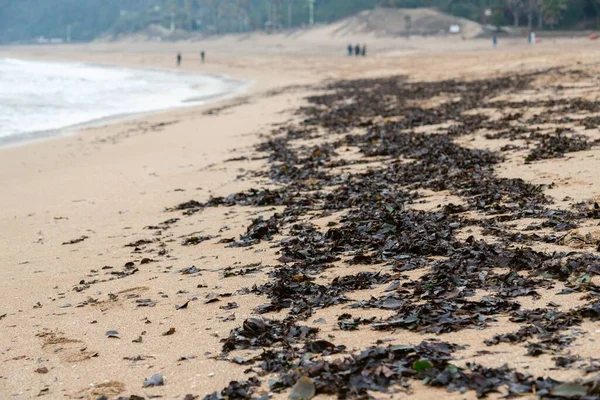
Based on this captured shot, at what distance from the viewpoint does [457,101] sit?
1783cm

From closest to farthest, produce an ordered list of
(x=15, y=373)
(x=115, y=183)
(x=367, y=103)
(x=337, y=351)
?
(x=337, y=351) → (x=15, y=373) → (x=115, y=183) → (x=367, y=103)

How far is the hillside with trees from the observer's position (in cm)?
6888

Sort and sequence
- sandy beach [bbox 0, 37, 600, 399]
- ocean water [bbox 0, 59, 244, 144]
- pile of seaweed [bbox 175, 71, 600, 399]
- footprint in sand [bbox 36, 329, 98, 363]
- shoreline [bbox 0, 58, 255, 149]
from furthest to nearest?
ocean water [bbox 0, 59, 244, 144]
shoreline [bbox 0, 58, 255, 149]
footprint in sand [bbox 36, 329, 98, 363]
sandy beach [bbox 0, 37, 600, 399]
pile of seaweed [bbox 175, 71, 600, 399]

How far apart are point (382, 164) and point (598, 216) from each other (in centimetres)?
443

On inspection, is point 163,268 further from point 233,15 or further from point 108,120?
point 233,15

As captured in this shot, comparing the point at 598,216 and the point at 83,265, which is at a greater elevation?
the point at 598,216

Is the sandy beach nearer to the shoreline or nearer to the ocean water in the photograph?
the shoreline

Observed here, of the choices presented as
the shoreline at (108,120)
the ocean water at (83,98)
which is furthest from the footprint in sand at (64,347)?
the ocean water at (83,98)

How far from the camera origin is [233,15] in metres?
129

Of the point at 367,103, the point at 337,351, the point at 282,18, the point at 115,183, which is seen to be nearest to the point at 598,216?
the point at 337,351

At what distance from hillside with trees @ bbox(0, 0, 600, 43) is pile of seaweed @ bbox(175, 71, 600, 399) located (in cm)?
6020

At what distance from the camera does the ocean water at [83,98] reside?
21.7 metres

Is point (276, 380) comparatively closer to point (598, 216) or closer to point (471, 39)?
point (598, 216)

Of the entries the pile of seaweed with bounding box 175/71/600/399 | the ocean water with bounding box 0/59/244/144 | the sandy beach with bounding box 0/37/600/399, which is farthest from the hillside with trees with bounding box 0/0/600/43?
the pile of seaweed with bounding box 175/71/600/399
